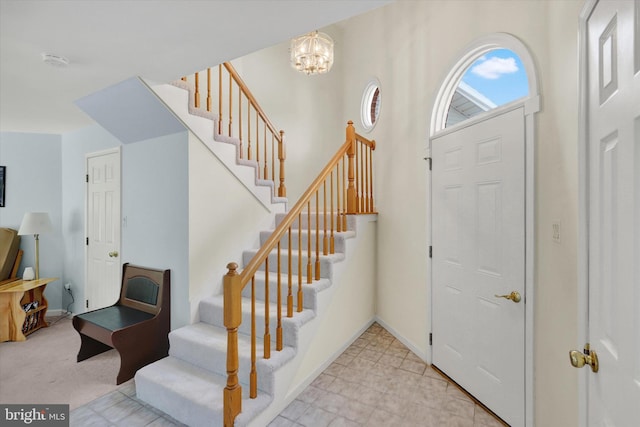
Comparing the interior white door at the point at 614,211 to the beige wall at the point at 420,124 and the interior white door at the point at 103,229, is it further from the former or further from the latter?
the interior white door at the point at 103,229

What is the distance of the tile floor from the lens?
2.00 m

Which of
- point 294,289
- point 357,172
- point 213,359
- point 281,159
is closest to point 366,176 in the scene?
point 357,172

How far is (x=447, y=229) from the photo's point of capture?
254 centimetres

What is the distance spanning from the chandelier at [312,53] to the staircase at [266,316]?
33.7 inches

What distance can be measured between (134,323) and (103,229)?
1573 mm

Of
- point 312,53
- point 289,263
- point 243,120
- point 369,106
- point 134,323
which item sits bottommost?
point 134,323

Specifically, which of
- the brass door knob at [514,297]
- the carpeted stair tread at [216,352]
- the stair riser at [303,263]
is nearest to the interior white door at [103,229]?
the carpeted stair tread at [216,352]

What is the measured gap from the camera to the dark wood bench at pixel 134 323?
248cm

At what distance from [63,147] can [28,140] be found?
441mm

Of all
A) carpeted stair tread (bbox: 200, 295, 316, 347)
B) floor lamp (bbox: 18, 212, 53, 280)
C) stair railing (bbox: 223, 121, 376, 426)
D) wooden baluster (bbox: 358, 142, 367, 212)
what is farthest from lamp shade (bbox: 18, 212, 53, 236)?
wooden baluster (bbox: 358, 142, 367, 212)

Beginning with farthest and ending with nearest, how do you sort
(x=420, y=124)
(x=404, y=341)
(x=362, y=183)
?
1. (x=362, y=183)
2. (x=404, y=341)
3. (x=420, y=124)

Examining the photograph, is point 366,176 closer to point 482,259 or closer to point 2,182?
point 482,259

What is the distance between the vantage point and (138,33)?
1659mm

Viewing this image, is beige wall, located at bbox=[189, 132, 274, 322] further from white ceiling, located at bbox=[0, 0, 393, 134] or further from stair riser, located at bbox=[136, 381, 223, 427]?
white ceiling, located at bbox=[0, 0, 393, 134]
